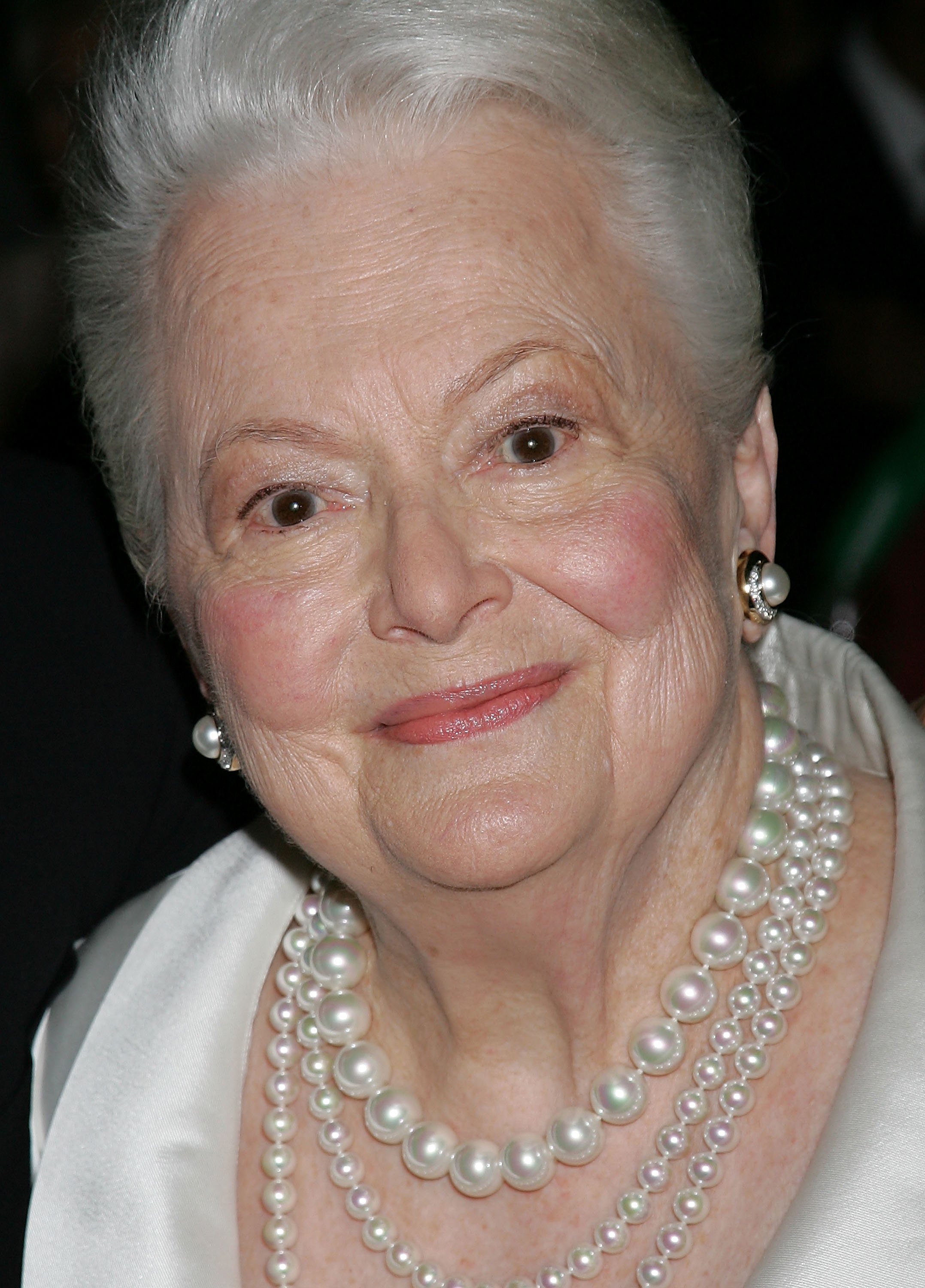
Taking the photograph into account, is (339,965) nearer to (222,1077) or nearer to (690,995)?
(222,1077)

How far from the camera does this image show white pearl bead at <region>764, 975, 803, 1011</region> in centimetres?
162

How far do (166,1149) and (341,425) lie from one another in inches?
39.5

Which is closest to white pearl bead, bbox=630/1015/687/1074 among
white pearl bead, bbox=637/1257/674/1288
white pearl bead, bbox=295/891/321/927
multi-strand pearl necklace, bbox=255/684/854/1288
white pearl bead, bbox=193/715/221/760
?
multi-strand pearl necklace, bbox=255/684/854/1288

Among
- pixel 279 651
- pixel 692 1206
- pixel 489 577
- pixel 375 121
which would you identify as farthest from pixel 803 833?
pixel 375 121

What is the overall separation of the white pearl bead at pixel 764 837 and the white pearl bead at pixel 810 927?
0.28 feet

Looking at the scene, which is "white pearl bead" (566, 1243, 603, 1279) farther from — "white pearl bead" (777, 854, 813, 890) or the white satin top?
"white pearl bead" (777, 854, 813, 890)

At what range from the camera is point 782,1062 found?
63.4 inches

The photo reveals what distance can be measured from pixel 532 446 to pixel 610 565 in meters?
0.17

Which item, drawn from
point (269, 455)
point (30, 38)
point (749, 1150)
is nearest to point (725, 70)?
point (30, 38)

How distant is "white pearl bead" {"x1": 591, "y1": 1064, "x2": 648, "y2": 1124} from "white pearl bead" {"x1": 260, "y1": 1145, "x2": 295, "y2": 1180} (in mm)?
444

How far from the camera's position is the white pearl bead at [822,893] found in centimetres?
167

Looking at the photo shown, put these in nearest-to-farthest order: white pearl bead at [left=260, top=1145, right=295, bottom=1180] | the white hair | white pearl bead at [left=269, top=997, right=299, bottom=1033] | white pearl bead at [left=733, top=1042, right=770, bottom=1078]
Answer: the white hair
white pearl bead at [left=733, top=1042, right=770, bottom=1078]
white pearl bead at [left=260, top=1145, right=295, bottom=1180]
white pearl bead at [left=269, top=997, right=299, bottom=1033]

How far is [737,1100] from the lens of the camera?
1594 millimetres

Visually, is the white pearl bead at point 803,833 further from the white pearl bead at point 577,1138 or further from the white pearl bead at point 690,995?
the white pearl bead at point 577,1138
